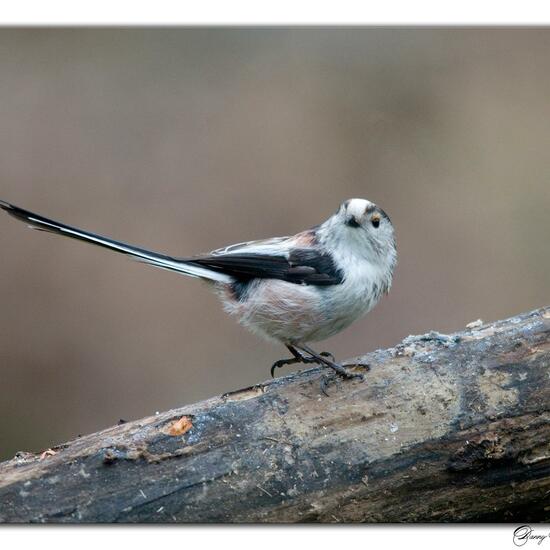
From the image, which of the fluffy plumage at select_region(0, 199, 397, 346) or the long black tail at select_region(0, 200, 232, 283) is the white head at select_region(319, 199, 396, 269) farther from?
the long black tail at select_region(0, 200, 232, 283)

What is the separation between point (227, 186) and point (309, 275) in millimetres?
1399

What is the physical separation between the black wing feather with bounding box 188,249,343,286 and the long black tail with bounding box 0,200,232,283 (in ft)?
0.09

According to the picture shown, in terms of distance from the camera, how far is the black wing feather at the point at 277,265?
2.38 m

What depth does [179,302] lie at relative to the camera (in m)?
3.92

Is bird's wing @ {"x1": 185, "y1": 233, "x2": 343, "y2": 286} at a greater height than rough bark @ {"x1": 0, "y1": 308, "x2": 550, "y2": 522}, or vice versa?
bird's wing @ {"x1": 185, "y1": 233, "x2": 343, "y2": 286}

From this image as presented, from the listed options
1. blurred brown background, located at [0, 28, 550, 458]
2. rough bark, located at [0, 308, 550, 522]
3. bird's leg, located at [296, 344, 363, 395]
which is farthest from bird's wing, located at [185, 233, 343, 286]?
blurred brown background, located at [0, 28, 550, 458]

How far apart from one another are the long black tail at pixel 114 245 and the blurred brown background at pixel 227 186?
110 centimetres

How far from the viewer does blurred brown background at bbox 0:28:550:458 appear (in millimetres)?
3217

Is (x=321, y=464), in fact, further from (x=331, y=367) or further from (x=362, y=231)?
(x=362, y=231)

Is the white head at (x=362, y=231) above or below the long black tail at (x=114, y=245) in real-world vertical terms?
below

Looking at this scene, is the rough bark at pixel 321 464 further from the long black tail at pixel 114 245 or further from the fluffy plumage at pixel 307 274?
the long black tail at pixel 114 245

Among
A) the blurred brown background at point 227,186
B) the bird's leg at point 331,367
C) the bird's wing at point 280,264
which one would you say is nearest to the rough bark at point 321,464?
the bird's leg at point 331,367

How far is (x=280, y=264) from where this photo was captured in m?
2.42

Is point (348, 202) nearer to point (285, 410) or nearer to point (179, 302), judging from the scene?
point (285, 410)
